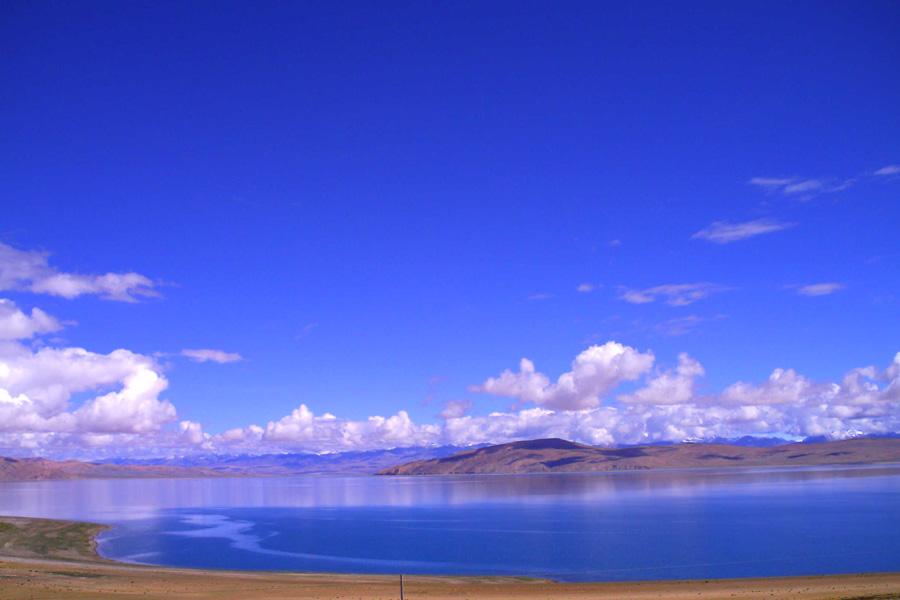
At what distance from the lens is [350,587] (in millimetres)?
46125

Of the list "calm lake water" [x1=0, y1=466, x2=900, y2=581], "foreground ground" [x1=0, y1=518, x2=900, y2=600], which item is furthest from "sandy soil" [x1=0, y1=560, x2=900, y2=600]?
"calm lake water" [x1=0, y1=466, x2=900, y2=581]

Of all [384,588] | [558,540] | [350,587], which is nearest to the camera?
[384,588]

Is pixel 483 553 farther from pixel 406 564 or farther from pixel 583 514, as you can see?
pixel 583 514

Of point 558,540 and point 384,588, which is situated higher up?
point 384,588

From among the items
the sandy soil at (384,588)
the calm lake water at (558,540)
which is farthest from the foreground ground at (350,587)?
the calm lake water at (558,540)

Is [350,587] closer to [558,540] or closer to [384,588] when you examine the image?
[384,588]

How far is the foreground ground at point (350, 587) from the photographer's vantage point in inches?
1606

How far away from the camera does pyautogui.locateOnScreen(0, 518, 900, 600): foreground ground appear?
40781mm

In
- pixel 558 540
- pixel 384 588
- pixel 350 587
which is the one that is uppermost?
pixel 384 588

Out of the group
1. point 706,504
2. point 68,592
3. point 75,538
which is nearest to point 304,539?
point 75,538

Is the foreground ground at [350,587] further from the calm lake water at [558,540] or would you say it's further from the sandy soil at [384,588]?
the calm lake water at [558,540]

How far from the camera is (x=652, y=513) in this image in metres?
100

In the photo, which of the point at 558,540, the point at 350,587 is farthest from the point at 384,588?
the point at 558,540

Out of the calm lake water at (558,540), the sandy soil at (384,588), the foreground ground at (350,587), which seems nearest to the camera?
the sandy soil at (384,588)
